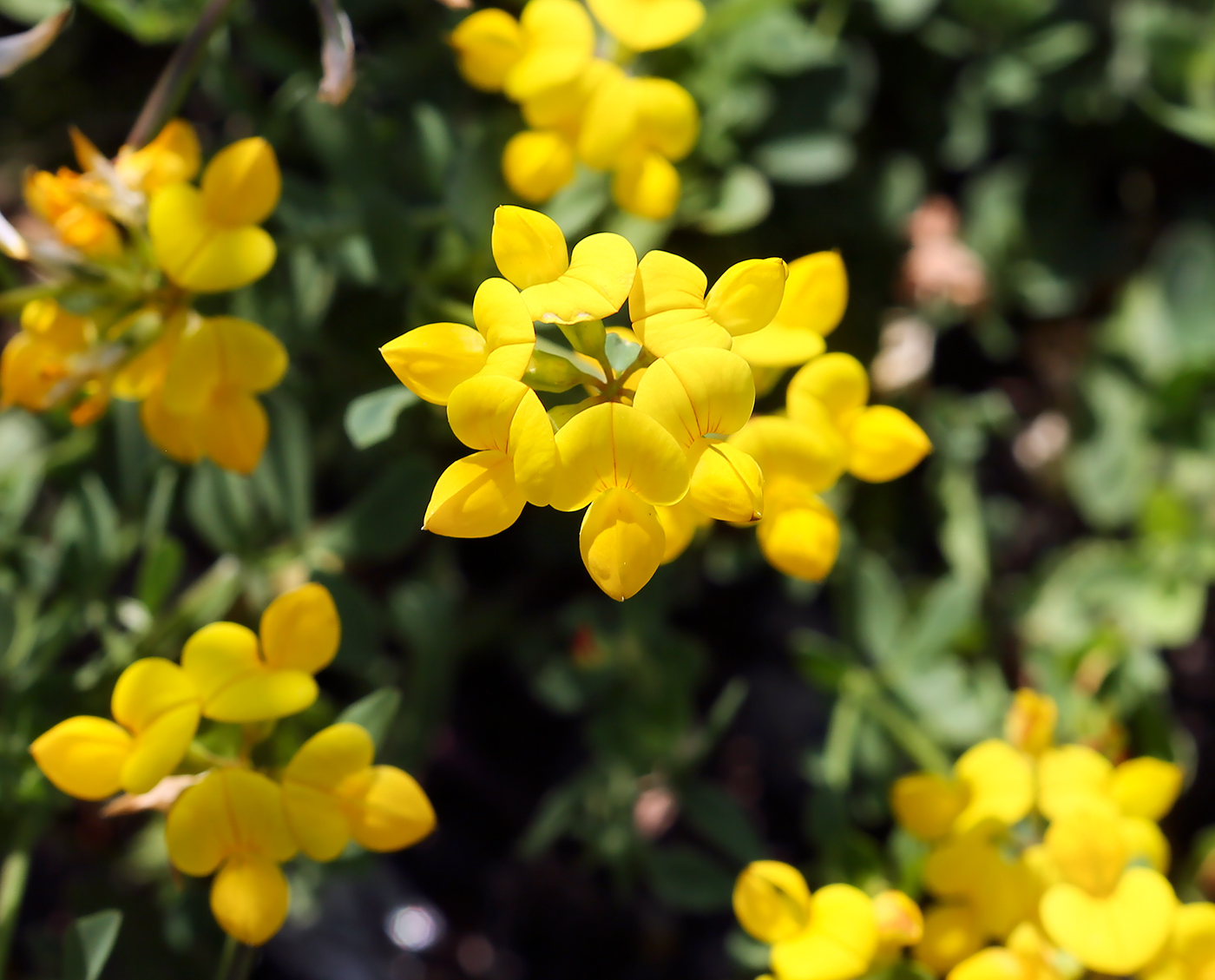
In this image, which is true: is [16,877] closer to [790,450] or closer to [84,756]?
[84,756]

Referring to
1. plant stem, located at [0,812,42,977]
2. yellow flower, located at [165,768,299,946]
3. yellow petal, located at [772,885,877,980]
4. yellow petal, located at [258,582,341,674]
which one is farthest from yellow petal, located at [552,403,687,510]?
plant stem, located at [0,812,42,977]

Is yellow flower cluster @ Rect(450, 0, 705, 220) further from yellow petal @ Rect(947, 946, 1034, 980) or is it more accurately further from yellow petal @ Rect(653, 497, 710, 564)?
yellow petal @ Rect(947, 946, 1034, 980)

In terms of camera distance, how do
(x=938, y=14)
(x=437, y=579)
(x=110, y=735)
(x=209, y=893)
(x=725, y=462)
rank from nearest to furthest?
(x=725, y=462) → (x=110, y=735) → (x=209, y=893) → (x=437, y=579) → (x=938, y=14)

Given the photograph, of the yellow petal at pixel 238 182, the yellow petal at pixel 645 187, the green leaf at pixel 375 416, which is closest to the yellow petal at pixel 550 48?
the yellow petal at pixel 645 187

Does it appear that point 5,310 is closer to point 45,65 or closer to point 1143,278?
point 45,65

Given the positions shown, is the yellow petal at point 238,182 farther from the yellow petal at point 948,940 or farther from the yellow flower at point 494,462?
the yellow petal at point 948,940

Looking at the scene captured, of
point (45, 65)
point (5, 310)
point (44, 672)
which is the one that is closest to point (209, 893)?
point (44, 672)
